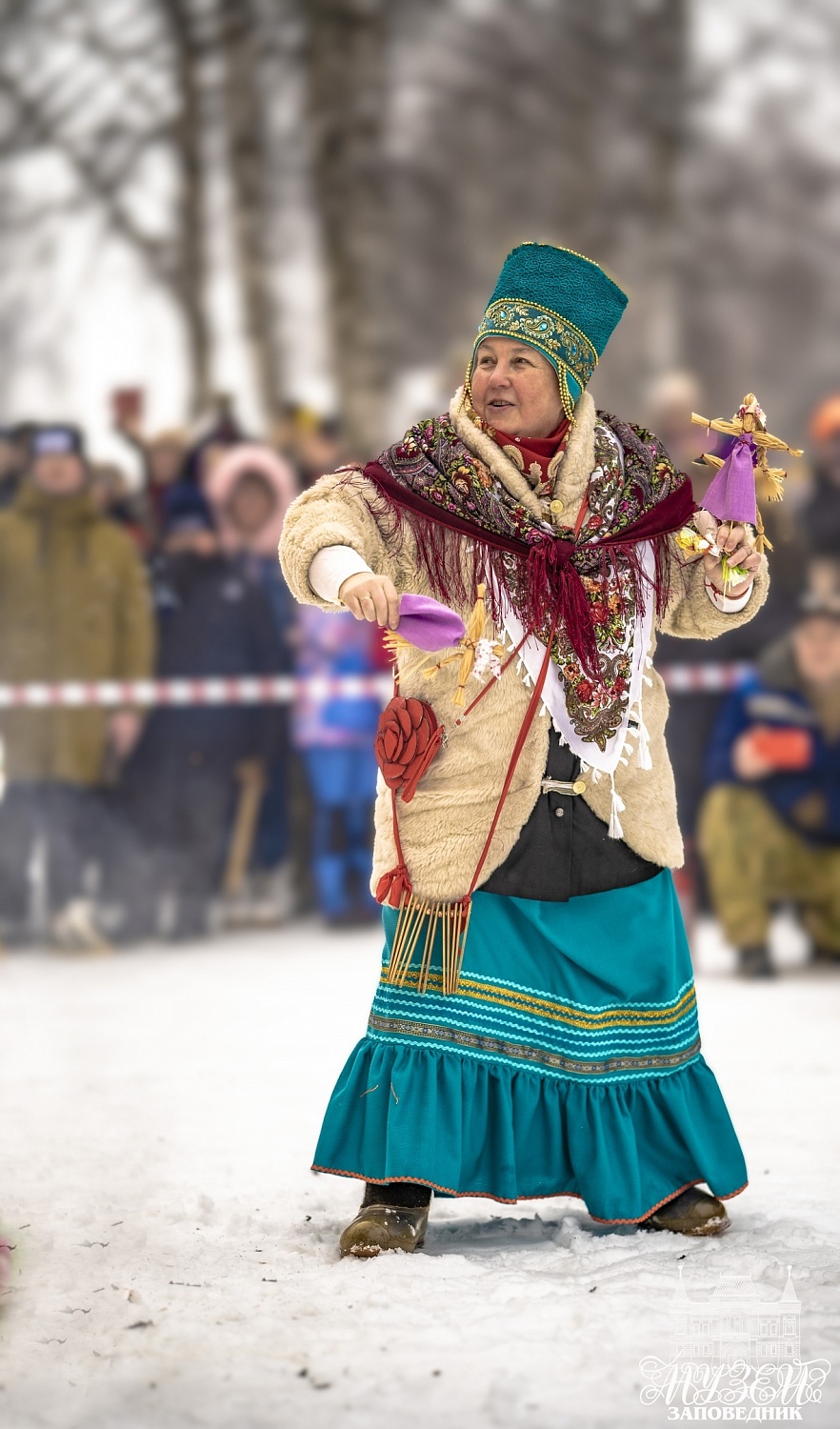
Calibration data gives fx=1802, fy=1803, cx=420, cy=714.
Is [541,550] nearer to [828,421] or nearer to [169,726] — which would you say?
[169,726]

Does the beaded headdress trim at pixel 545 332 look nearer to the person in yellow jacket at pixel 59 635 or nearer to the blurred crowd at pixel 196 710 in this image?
the blurred crowd at pixel 196 710

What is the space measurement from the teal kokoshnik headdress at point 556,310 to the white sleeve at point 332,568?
0.54 meters

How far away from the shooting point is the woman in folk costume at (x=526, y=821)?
333cm

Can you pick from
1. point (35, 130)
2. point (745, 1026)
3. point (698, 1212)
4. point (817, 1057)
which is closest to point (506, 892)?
point (698, 1212)

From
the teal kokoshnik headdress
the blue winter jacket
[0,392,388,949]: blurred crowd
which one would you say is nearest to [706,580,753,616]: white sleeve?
the teal kokoshnik headdress

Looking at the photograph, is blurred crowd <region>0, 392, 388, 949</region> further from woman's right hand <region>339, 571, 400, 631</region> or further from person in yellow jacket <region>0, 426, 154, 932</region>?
woman's right hand <region>339, 571, 400, 631</region>

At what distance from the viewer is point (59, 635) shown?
7531mm

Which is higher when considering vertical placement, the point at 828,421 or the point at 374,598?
the point at 828,421

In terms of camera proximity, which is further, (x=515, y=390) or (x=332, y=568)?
(x=515, y=390)

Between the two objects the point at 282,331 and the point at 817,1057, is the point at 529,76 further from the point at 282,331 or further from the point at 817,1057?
the point at 817,1057

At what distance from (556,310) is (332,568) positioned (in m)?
0.70

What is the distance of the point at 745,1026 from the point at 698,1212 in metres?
2.22

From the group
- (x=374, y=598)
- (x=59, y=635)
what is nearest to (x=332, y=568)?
(x=374, y=598)

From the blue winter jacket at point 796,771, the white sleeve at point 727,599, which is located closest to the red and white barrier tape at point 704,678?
the blue winter jacket at point 796,771
